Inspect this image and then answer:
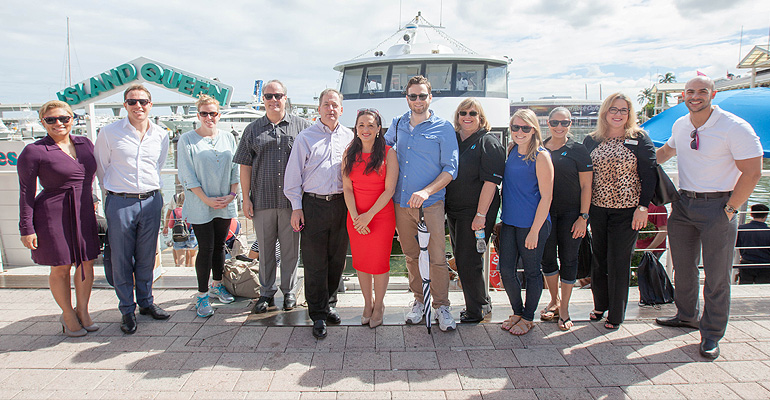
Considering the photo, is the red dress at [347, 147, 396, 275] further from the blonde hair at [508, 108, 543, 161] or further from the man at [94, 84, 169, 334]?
the man at [94, 84, 169, 334]

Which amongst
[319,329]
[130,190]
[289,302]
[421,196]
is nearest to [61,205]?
[130,190]

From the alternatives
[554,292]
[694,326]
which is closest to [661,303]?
[694,326]

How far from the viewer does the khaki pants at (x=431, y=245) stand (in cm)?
304

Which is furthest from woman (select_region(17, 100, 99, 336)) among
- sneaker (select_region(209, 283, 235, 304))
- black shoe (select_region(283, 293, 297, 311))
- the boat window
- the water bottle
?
the boat window

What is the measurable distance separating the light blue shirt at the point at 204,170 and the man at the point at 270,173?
0.63 ft

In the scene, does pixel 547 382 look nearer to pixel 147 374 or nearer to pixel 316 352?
pixel 316 352

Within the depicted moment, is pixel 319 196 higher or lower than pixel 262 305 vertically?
higher

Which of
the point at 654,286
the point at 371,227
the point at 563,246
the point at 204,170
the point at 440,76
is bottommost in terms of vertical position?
the point at 654,286

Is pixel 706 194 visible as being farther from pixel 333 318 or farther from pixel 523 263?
pixel 333 318

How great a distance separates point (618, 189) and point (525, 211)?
68 centimetres

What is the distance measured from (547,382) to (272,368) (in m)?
1.69

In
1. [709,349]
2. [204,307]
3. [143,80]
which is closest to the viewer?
[709,349]

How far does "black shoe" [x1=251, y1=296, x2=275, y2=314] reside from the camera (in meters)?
3.45

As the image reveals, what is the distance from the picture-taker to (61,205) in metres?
2.96
